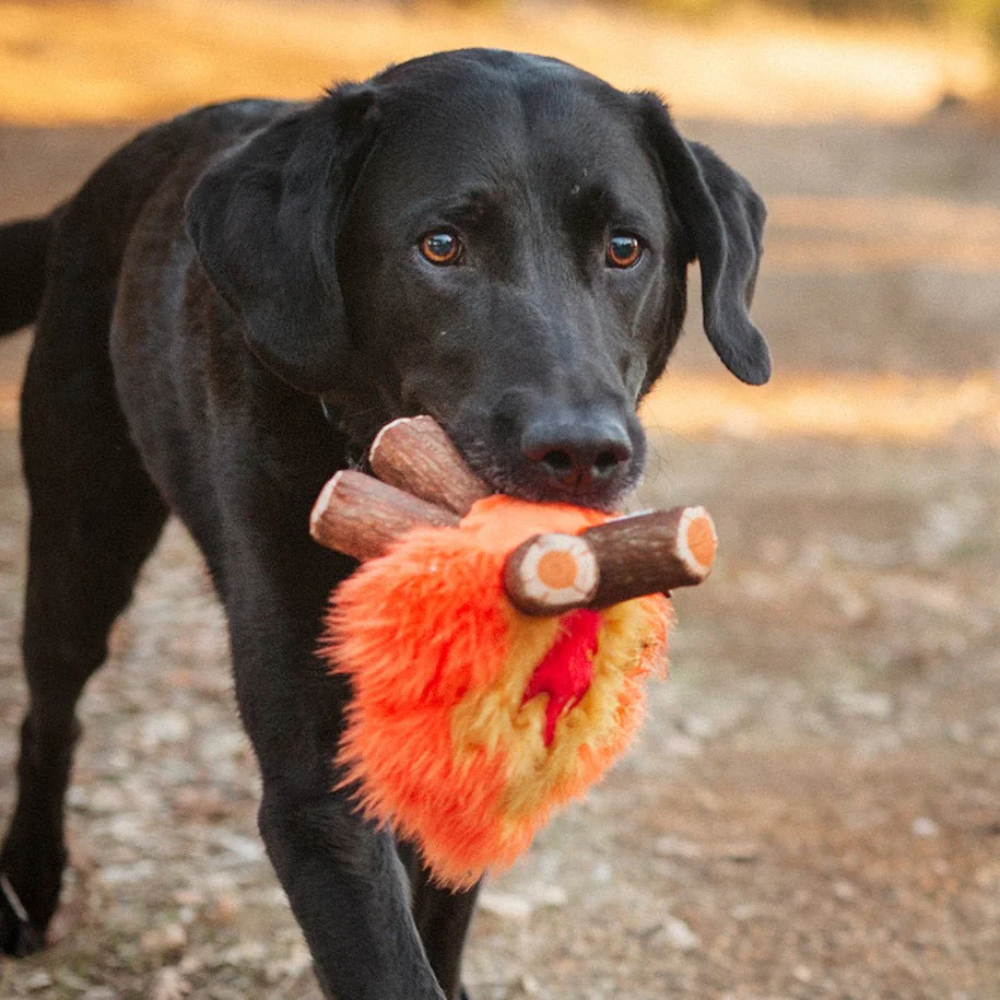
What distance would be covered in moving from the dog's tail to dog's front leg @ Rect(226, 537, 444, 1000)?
1.49 meters

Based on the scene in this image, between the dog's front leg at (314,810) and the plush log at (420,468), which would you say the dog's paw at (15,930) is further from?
the plush log at (420,468)

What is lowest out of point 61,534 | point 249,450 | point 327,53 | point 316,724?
point 327,53

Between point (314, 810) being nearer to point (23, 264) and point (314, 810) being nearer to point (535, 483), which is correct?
point (535, 483)

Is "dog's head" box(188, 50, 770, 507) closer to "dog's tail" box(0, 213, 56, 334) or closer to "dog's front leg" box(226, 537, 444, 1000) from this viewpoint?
"dog's front leg" box(226, 537, 444, 1000)

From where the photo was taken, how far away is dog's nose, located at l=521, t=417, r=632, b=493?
209cm

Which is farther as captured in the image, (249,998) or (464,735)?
(249,998)

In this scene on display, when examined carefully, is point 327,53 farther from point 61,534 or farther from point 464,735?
point 464,735

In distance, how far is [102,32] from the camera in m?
15.9

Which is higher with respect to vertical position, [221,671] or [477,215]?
[477,215]

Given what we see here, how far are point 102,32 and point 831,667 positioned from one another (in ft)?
43.6

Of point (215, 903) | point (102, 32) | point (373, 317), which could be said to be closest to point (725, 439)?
point (215, 903)

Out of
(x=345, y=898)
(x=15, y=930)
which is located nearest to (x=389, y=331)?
(x=345, y=898)

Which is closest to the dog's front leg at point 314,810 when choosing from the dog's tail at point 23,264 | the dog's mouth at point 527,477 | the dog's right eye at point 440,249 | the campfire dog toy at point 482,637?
the campfire dog toy at point 482,637

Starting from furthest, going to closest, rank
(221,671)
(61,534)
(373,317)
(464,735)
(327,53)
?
(327,53)
(221,671)
(61,534)
(373,317)
(464,735)
